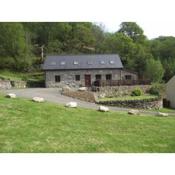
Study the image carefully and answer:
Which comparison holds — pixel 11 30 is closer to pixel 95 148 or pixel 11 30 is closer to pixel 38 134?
pixel 38 134

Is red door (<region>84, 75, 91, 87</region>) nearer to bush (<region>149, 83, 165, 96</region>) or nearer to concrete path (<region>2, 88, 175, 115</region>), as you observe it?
concrete path (<region>2, 88, 175, 115</region>)

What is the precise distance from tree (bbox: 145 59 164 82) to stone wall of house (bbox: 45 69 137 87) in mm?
1015

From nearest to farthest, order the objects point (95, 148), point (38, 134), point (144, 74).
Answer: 1. point (95, 148)
2. point (38, 134)
3. point (144, 74)

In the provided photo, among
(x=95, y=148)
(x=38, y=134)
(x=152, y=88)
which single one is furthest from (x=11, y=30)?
(x=152, y=88)

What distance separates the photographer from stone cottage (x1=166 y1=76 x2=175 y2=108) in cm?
2234

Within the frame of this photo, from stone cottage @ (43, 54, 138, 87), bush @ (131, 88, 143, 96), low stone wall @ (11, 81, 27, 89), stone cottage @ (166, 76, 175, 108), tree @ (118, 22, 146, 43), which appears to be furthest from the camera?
tree @ (118, 22, 146, 43)

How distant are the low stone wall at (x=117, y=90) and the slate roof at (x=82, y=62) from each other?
164 centimetres

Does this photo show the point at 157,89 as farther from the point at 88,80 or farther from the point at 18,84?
the point at 18,84

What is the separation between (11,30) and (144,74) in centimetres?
944

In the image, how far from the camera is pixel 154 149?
8562mm

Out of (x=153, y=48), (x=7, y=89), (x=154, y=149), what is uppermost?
(x=153, y=48)

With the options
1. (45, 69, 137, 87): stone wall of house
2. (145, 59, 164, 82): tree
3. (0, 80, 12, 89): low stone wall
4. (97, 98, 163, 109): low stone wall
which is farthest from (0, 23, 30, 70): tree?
(145, 59, 164, 82): tree

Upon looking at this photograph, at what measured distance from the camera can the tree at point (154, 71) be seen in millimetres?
20078

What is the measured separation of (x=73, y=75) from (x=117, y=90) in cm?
517
